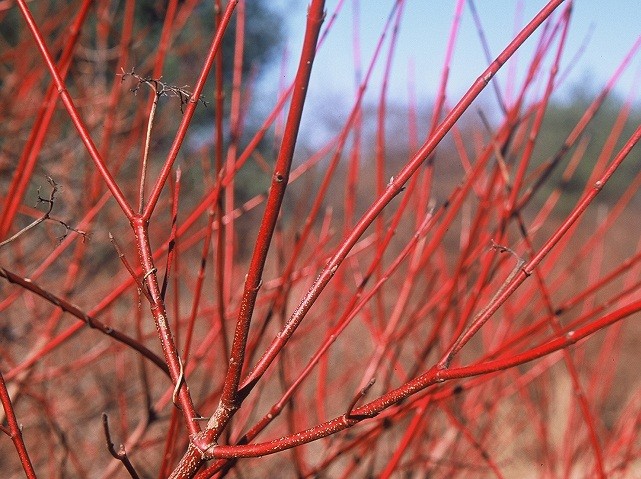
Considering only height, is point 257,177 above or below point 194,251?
above

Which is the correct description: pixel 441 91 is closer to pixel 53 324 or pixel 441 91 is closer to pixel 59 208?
pixel 53 324

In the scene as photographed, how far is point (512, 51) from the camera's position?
0.45 m

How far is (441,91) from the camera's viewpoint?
84 centimetres

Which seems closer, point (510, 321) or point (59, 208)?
point (510, 321)

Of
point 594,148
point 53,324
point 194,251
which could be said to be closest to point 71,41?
point 53,324

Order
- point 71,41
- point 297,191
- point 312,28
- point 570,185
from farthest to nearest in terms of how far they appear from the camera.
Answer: point 570,185, point 297,191, point 71,41, point 312,28

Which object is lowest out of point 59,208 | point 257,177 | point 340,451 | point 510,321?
point 340,451

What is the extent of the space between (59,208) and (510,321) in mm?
2664

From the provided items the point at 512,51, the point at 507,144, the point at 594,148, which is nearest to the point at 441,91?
the point at 507,144

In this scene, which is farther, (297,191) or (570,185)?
(570,185)

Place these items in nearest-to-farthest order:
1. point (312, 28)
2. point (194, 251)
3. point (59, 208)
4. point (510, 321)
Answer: point (312, 28), point (510, 321), point (59, 208), point (194, 251)

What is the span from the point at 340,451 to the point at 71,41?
0.57m

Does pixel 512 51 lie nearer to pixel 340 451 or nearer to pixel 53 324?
pixel 340 451

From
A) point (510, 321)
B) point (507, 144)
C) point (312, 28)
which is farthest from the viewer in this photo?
point (510, 321)
